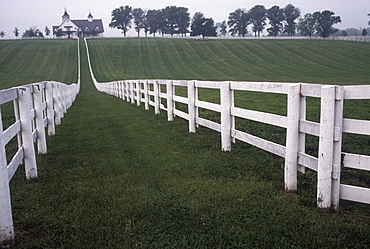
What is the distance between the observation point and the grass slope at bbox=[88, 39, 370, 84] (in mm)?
49219

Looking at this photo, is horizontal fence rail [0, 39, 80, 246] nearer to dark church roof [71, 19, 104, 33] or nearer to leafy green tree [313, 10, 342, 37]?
leafy green tree [313, 10, 342, 37]

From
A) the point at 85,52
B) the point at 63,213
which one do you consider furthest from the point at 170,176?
the point at 85,52

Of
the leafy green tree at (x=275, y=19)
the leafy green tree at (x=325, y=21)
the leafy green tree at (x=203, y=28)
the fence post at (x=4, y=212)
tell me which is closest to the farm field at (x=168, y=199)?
the fence post at (x=4, y=212)

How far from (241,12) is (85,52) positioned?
3719 inches

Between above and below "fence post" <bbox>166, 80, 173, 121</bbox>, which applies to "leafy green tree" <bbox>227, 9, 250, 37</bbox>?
above

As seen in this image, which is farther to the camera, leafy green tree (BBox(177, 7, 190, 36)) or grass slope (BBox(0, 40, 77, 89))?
leafy green tree (BBox(177, 7, 190, 36))

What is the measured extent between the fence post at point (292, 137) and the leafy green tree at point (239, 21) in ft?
503

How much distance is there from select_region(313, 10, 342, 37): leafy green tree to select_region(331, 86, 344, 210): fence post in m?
125

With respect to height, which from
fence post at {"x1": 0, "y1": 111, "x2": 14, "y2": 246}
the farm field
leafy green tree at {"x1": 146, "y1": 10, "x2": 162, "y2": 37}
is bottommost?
the farm field

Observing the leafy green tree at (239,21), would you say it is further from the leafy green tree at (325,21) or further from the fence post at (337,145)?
the fence post at (337,145)

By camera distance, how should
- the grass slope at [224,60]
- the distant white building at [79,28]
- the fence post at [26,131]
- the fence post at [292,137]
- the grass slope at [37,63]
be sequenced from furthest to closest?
1. the distant white building at [79,28]
2. the grass slope at [224,60]
3. the grass slope at [37,63]
4. the fence post at [26,131]
5. the fence post at [292,137]

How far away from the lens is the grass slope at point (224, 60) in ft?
161

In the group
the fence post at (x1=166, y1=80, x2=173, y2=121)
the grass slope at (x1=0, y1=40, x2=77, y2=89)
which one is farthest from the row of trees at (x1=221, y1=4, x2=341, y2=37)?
the fence post at (x1=166, y1=80, x2=173, y2=121)

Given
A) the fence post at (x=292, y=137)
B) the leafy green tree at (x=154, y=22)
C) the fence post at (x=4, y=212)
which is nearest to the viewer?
the fence post at (x=4, y=212)
